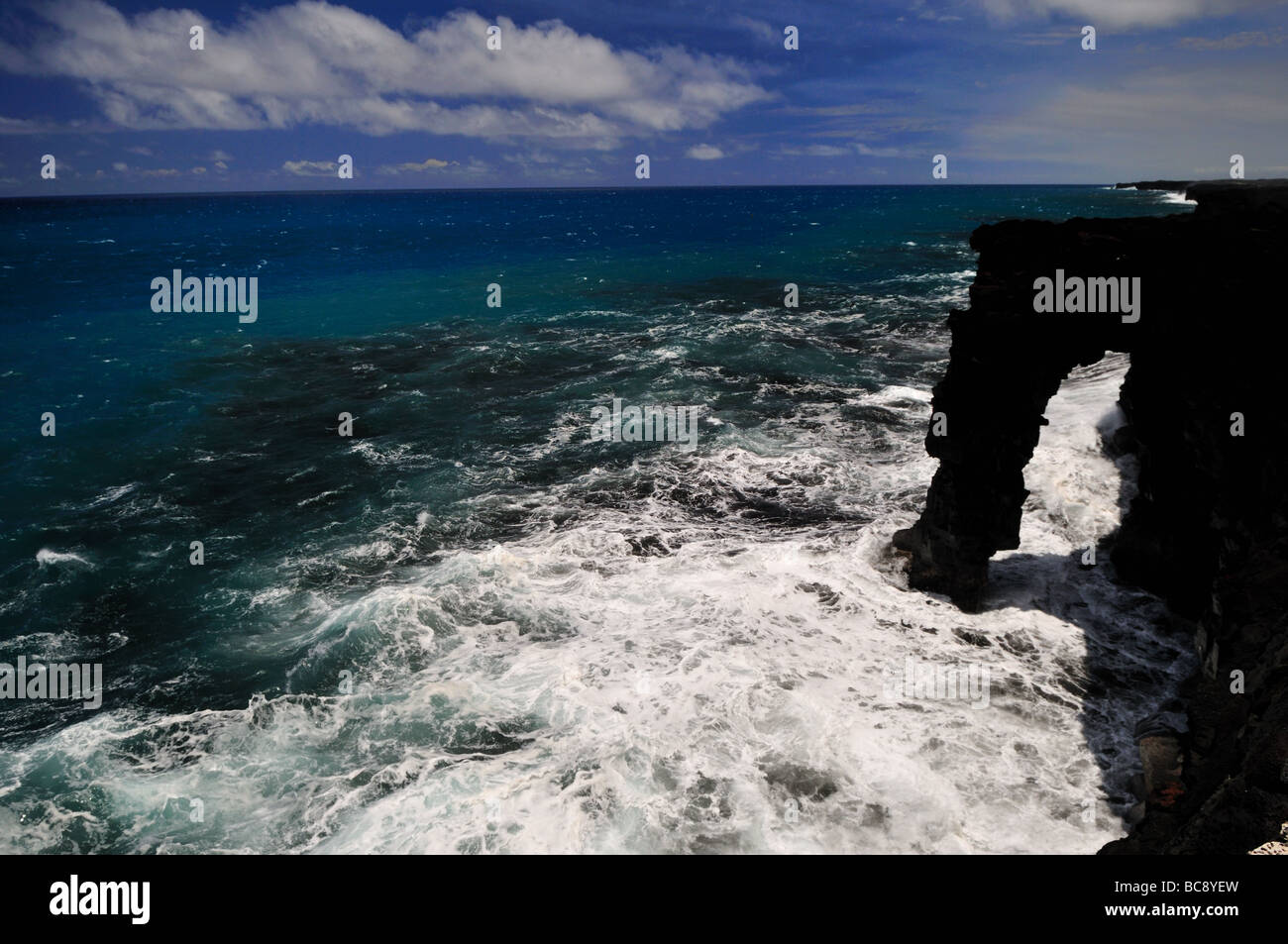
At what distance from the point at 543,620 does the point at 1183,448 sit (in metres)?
15.4

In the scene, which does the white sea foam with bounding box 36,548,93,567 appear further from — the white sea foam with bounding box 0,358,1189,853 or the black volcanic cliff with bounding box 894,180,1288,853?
the black volcanic cliff with bounding box 894,180,1288,853

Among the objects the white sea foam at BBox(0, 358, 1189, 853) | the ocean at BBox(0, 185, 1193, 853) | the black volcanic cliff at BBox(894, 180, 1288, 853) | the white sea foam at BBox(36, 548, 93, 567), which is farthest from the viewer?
the white sea foam at BBox(36, 548, 93, 567)

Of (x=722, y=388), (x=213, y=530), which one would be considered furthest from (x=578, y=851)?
(x=722, y=388)

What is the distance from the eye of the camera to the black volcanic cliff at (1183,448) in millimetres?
10328

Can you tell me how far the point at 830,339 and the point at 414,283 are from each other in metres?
45.9

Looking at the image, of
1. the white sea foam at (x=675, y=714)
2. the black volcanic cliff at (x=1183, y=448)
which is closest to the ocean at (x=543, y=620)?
the white sea foam at (x=675, y=714)

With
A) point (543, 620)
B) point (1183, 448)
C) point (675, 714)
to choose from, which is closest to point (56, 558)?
point (543, 620)

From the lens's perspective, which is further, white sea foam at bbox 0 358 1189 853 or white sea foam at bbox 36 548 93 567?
white sea foam at bbox 36 548 93 567

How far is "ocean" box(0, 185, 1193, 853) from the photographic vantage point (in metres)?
12.6

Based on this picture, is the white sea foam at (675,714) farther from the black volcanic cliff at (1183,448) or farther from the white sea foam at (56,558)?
the white sea foam at (56,558)

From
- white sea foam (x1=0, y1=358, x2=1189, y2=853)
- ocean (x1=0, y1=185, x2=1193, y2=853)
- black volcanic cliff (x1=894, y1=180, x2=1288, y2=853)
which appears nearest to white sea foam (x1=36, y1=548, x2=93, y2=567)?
ocean (x1=0, y1=185, x2=1193, y2=853)

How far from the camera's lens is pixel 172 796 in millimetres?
13203

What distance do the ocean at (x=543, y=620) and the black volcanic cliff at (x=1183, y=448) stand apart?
1.42 m

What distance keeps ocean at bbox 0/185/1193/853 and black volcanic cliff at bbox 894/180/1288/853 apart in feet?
4.66
